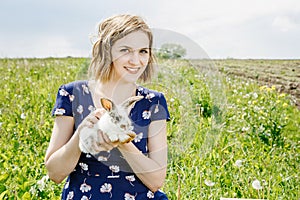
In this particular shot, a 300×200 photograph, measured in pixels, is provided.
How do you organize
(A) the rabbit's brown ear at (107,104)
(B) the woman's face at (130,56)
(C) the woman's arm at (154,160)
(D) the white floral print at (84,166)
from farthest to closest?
(D) the white floral print at (84,166), (C) the woman's arm at (154,160), (B) the woman's face at (130,56), (A) the rabbit's brown ear at (107,104)

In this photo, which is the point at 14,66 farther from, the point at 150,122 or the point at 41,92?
the point at 150,122

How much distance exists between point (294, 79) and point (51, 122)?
3.81m

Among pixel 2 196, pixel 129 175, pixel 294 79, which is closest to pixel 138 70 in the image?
pixel 129 175

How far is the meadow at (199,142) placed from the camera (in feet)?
4.80

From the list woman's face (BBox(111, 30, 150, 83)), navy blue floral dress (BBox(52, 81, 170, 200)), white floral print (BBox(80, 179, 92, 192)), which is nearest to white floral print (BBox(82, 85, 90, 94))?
navy blue floral dress (BBox(52, 81, 170, 200))

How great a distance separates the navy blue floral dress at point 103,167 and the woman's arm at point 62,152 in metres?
0.03

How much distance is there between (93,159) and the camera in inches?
57.1

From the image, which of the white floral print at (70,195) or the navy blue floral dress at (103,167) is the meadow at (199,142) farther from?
the white floral print at (70,195)

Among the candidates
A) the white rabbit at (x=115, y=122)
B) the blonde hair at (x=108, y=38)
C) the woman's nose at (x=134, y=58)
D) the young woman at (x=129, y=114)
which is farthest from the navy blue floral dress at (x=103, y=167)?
the white rabbit at (x=115, y=122)

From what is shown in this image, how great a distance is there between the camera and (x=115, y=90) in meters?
1.32

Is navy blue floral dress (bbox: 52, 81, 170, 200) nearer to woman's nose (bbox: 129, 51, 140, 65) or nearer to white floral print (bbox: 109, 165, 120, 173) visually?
white floral print (bbox: 109, 165, 120, 173)

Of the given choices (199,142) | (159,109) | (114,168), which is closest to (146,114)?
(159,109)

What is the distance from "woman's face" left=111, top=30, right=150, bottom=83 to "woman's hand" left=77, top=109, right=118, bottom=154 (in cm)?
20

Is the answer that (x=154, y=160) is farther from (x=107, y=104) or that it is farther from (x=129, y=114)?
(x=107, y=104)
